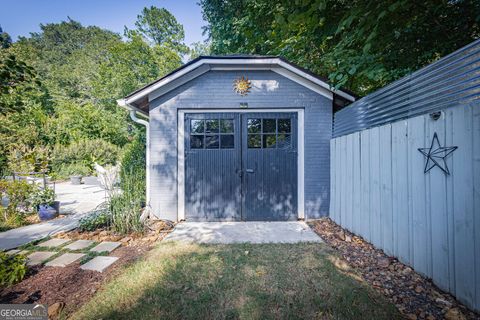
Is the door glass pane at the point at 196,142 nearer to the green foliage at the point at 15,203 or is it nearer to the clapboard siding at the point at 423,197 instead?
the clapboard siding at the point at 423,197

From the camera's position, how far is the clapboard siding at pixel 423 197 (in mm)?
1958

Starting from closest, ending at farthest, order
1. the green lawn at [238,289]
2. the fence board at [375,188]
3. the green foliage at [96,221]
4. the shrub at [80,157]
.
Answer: the green lawn at [238,289]
the fence board at [375,188]
the green foliage at [96,221]
the shrub at [80,157]

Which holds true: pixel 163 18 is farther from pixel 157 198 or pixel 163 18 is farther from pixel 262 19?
→ pixel 157 198

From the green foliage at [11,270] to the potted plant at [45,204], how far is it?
9.88 ft

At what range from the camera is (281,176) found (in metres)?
Result: 5.04

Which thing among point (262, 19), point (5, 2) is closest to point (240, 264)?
point (5, 2)

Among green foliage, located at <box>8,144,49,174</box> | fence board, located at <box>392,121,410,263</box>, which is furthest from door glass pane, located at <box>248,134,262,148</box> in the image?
green foliage, located at <box>8,144,49,174</box>

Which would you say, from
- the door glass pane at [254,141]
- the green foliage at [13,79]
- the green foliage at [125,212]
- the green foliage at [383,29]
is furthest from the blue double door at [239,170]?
the green foliage at [13,79]

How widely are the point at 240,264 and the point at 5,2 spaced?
6.70m

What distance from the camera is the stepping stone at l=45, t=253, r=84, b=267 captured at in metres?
2.96

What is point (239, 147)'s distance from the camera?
16.5ft

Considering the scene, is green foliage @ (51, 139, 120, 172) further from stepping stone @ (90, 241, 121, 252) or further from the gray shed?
stepping stone @ (90, 241, 121, 252)

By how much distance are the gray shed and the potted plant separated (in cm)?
258

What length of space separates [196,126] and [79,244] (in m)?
3.25
